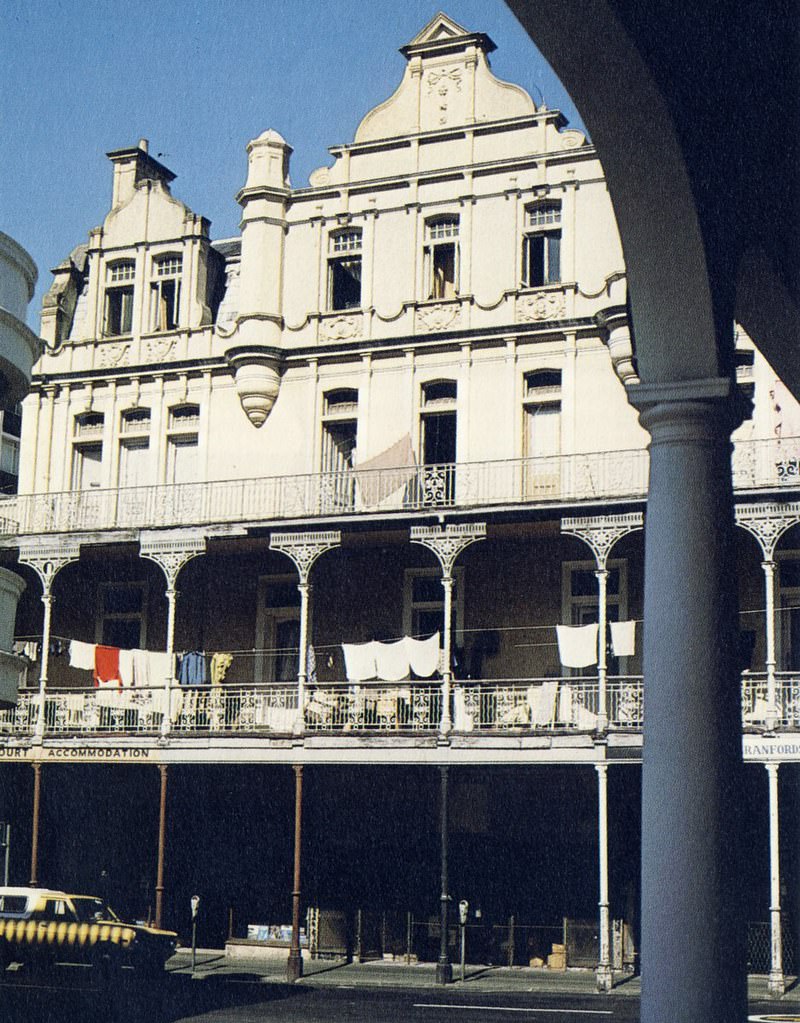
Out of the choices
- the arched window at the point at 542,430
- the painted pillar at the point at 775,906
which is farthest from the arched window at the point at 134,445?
the painted pillar at the point at 775,906

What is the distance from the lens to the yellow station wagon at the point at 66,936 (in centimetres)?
2033

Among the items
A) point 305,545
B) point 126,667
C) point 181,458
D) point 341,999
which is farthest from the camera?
point 181,458

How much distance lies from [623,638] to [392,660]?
150 inches

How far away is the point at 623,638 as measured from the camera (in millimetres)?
24500

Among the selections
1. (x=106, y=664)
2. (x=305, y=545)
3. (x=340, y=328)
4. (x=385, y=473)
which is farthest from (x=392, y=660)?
(x=340, y=328)

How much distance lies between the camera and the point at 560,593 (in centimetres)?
2720

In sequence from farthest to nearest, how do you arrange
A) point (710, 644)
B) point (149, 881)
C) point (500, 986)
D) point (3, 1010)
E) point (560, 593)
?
point (149, 881), point (560, 593), point (500, 986), point (3, 1010), point (710, 644)

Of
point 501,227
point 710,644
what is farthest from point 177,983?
point 710,644

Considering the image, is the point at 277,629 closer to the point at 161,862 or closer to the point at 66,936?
the point at 161,862

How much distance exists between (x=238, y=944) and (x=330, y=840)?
259 cm

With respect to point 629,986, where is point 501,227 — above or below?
above

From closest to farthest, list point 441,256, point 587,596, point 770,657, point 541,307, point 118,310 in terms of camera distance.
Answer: point 770,657, point 587,596, point 541,307, point 441,256, point 118,310

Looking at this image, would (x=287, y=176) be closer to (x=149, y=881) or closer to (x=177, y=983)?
(x=149, y=881)

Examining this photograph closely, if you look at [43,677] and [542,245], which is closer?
[43,677]
